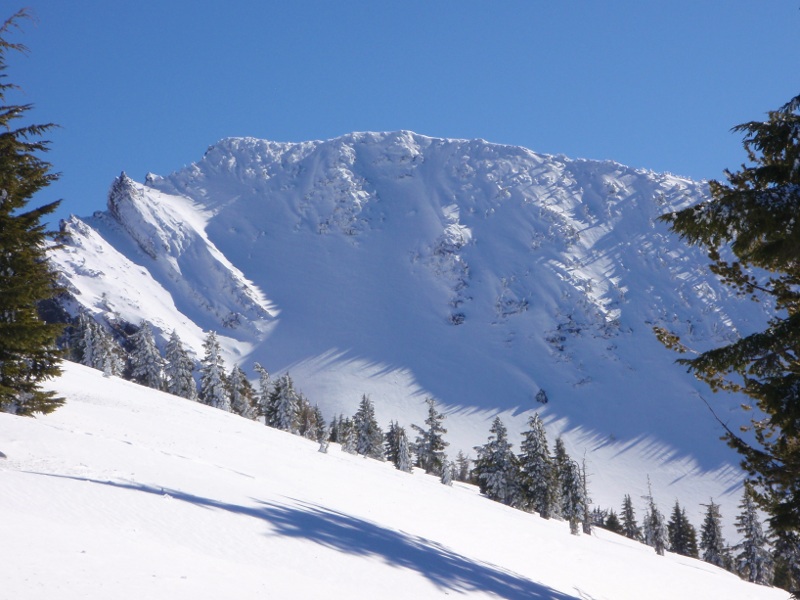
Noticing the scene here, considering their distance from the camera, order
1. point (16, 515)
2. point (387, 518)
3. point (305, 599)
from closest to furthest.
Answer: point (305, 599) < point (16, 515) < point (387, 518)

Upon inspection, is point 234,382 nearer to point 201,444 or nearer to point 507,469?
point 507,469

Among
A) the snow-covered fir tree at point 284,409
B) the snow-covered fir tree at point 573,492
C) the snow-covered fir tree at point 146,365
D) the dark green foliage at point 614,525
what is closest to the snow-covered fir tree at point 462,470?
the dark green foliage at point 614,525

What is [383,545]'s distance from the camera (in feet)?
42.4

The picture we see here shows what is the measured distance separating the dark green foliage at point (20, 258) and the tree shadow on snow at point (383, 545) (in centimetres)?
470

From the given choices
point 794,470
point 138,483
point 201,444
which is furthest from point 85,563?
point 201,444

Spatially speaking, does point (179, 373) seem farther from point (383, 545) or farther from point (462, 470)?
point (383, 545)

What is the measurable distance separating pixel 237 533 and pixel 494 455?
162 feet

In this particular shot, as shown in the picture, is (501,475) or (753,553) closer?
(753,553)

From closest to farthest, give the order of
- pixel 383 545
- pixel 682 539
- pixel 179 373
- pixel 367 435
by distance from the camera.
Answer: pixel 383 545 < pixel 179 373 < pixel 682 539 < pixel 367 435

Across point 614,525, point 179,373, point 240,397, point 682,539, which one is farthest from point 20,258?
point 614,525

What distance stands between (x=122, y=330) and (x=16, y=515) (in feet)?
595

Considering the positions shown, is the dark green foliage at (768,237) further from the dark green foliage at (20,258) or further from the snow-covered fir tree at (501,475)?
the snow-covered fir tree at (501,475)

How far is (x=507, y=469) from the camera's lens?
5703cm

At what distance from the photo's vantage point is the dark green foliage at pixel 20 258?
1465cm
